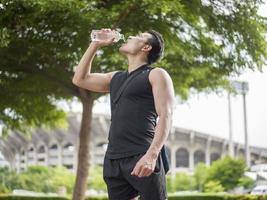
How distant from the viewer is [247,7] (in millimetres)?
12938

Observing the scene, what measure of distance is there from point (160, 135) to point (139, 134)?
0.15 m

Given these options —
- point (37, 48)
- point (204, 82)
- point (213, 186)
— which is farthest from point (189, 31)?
point (213, 186)

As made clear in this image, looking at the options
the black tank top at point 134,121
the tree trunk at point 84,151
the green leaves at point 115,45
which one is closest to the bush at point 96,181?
the tree trunk at point 84,151

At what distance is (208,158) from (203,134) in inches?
188

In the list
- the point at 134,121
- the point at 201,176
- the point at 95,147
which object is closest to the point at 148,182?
the point at 134,121

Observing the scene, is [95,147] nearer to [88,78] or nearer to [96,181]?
[96,181]

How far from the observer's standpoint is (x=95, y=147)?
80375 millimetres

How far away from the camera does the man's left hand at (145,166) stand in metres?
2.90

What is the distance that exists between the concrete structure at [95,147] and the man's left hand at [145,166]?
219 ft

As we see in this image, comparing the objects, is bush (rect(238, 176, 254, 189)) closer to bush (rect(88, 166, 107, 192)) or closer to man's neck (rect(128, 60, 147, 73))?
bush (rect(88, 166, 107, 192))

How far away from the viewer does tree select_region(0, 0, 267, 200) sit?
11484 millimetres

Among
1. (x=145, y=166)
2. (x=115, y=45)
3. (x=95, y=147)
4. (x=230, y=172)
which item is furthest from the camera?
(x=95, y=147)

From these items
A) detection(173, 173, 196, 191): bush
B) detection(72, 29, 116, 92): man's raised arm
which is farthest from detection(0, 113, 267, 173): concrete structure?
detection(72, 29, 116, 92): man's raised arm

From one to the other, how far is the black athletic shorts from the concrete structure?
219 feet
